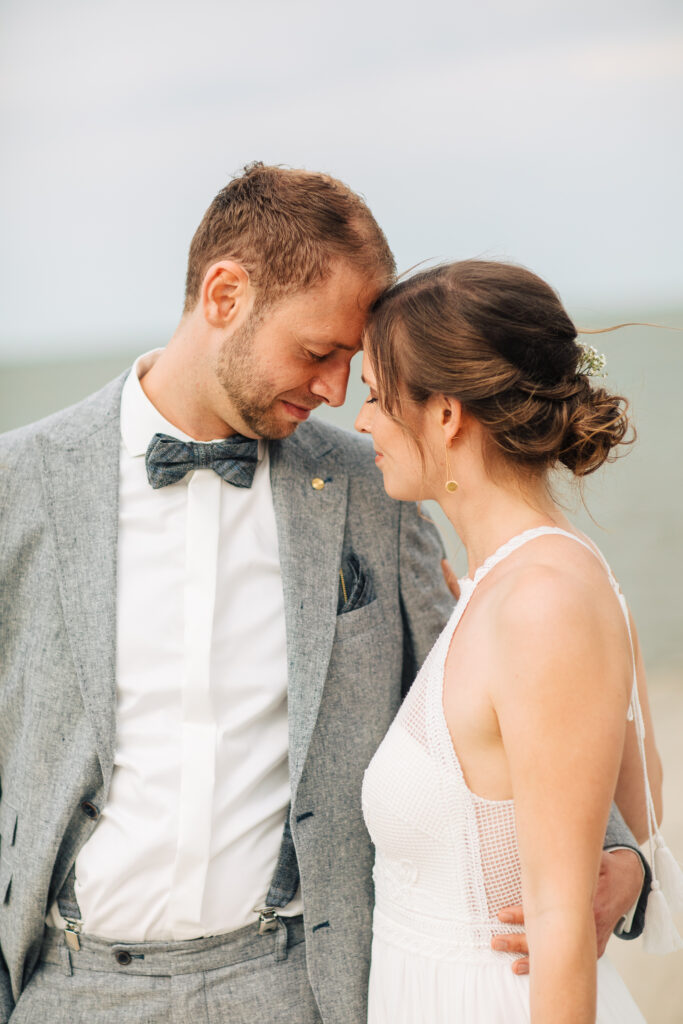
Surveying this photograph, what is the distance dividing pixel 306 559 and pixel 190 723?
38cm

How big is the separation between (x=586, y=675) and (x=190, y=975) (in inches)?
38.4

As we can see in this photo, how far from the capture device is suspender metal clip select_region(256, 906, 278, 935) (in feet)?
6.09

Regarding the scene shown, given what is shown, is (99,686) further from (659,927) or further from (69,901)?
(659,927)

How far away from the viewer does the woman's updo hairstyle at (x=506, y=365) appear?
1654 mm

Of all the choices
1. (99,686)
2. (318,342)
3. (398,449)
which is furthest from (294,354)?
(99,686)

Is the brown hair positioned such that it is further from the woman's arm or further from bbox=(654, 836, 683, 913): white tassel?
bbox=(654, 836, 683, 913): white tassel

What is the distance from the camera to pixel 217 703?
6.16 ft

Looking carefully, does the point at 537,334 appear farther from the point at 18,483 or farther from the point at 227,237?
the point at 18,483

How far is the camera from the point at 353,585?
2008 millimetres

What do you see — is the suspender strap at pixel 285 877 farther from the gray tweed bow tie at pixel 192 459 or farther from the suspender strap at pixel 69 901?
the gray tweed bow tie at pixel 192 459

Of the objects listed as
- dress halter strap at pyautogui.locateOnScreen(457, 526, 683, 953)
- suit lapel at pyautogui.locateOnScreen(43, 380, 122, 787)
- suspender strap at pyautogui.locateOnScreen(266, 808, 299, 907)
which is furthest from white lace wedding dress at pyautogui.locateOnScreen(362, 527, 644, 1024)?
suit lapel at pyautogui.locateOnScreen(43, 380, 122, 787)

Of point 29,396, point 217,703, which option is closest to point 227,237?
point 217,703

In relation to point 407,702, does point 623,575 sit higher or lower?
higher

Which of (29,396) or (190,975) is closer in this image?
(190,975)
